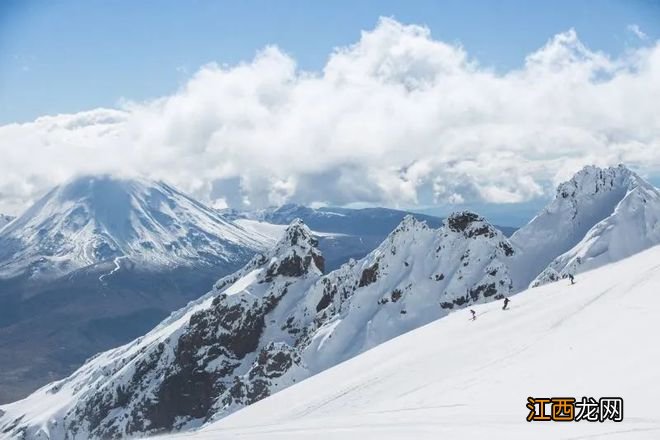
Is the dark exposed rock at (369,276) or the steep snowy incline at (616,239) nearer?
the steep snowy incline at (616,239)

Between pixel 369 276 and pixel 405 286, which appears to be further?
pixel 369 276

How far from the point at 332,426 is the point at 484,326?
1284 inches

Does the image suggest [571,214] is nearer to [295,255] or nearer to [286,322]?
[295,255]

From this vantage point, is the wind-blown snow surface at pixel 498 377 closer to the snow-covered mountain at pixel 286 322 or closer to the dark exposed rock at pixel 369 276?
the snow-covered mountain at pixel 286 322

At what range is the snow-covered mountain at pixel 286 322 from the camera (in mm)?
107438

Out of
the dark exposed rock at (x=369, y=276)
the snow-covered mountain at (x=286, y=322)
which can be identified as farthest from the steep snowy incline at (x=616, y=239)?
the dark exposed rock at (x=369, y=276)

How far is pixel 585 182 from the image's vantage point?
440 ft

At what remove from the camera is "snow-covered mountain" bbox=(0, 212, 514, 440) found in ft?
352

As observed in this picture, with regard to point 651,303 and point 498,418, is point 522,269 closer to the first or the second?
point 651,303

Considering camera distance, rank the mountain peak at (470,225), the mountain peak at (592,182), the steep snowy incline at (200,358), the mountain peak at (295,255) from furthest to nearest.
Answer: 1. the mountain peak at (295,255)
2. the mountain peak at (592,182)
3. the steep snowy incline at (200,358)
4. the mountain peak at (470,225)

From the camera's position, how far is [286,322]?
131 m

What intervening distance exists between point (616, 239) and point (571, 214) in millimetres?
22789

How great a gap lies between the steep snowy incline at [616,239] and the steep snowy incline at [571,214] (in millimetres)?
8046

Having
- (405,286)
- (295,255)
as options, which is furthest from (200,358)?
(405,286)
